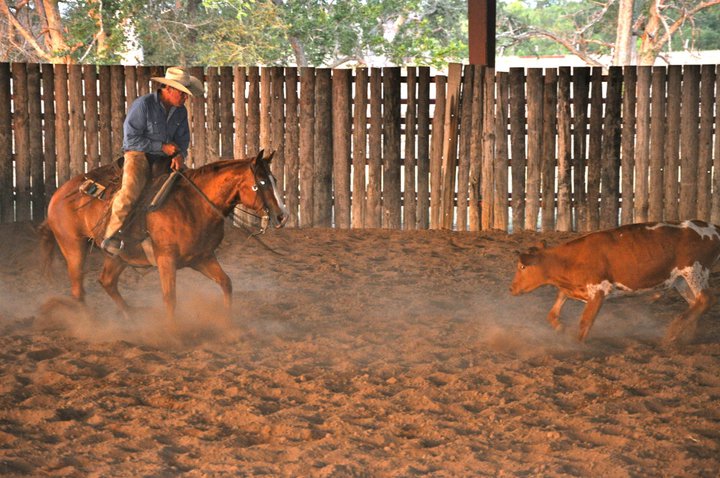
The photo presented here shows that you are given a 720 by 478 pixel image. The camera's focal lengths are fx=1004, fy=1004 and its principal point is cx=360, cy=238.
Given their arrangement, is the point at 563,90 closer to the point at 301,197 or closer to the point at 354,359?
the point at 301,197

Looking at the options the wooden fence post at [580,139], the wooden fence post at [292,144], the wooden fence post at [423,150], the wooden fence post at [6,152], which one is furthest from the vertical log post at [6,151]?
the wooden fence post at [580,139]

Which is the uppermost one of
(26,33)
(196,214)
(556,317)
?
(26,33)

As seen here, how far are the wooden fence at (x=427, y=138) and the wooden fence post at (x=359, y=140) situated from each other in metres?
0.02

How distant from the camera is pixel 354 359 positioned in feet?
24.2

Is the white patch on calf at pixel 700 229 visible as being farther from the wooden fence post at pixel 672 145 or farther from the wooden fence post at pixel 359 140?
the wooden fence post at pixel 359 140

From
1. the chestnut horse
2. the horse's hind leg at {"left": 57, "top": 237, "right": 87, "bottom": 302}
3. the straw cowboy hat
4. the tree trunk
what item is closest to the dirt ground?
the horse's hind leg at {"left": 57, "top": 237, "right": 87, "bottom": 302}

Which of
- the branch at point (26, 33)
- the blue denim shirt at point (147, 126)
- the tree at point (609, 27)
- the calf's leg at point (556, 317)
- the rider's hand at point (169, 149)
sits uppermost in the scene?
the tree at point (609, 27)

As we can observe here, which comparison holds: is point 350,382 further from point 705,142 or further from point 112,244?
point 705,142

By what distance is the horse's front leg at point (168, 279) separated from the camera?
26.4ft

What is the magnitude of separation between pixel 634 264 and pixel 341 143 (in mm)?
6128

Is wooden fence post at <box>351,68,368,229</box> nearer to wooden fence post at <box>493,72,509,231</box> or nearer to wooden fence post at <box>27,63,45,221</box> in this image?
wooden fence post at <box>493,72,509,231</box>

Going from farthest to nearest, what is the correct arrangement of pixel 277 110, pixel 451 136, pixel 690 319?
pixel 277 110, pixel 451 136, pixel 690 319

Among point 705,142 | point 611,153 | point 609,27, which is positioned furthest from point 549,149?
point 609,27

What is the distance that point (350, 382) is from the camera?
267 inches
